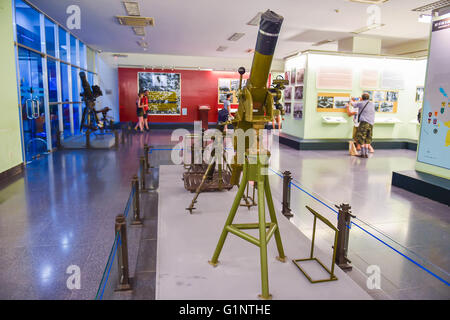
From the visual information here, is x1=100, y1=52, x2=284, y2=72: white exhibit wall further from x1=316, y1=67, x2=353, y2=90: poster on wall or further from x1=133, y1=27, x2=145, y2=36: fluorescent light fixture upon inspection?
x1=316, y1=67, x2=353, y2=90: poster on wall

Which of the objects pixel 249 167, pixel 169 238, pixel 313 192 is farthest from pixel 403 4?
pixel 169 238

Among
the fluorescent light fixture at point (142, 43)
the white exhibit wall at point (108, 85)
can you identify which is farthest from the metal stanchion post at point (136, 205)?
the white exhibit wall at point (108, 85)

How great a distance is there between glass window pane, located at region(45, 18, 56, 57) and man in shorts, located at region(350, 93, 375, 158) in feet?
26.7

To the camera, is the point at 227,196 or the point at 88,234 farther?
the point at 227,196

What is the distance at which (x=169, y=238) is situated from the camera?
278cm

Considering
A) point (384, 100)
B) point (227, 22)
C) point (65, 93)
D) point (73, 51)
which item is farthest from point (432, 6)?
point (73, 51)

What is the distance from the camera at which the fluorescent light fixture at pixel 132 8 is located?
6.48m

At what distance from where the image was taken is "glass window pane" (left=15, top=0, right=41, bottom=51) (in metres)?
6.16

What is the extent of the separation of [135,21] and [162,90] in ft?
24.2

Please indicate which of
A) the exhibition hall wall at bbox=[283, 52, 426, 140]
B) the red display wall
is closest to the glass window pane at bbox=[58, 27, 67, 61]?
the red display wall

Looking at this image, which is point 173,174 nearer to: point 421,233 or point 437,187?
point 421,233

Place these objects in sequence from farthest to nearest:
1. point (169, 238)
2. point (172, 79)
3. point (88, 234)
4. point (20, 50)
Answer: point (172, 79)
point (20, 50)
point (88, 234)
point (169, 238)

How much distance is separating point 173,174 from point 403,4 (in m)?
5.86

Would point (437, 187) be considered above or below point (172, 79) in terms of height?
below
